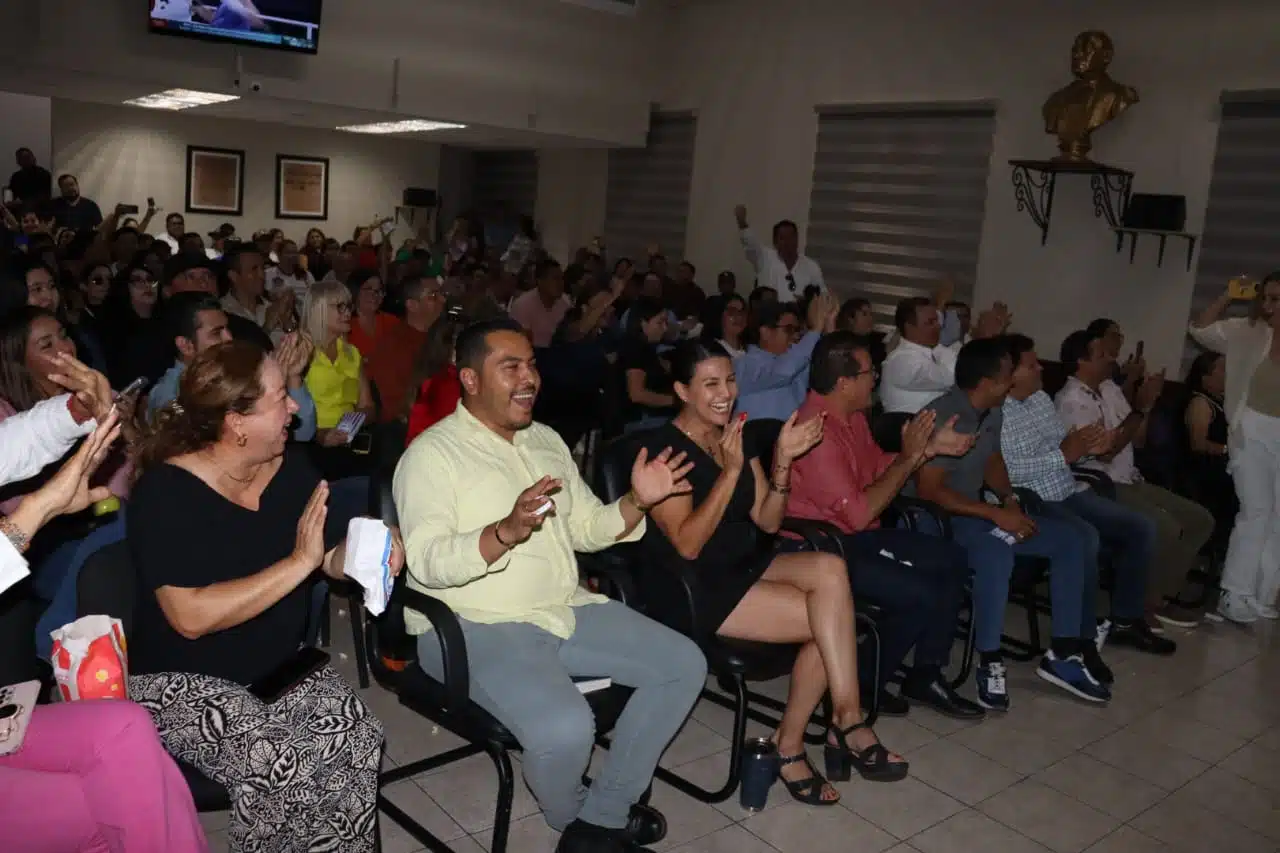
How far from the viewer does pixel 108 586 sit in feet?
7.05

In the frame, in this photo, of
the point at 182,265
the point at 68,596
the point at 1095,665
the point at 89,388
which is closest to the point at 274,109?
the point at 182,265

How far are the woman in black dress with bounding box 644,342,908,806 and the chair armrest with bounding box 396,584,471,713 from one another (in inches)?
28.3

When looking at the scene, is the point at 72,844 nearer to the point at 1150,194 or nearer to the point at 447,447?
the point at 447,447

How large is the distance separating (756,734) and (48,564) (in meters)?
2.15

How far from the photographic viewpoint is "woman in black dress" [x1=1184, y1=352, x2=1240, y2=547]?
525cm

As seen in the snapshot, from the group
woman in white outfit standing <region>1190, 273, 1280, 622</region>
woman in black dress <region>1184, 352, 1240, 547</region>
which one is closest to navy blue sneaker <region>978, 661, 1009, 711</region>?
woman in white outfit standing <region>1190, 273, 1280, 622</region>

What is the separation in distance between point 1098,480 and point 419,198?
33.5 feet

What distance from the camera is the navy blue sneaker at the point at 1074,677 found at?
13.0 ft

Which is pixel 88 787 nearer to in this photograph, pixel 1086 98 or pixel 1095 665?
pixel 1095 665

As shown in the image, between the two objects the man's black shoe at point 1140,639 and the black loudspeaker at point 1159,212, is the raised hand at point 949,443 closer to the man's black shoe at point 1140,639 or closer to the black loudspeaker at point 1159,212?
the man's black shoe at point 1140,639

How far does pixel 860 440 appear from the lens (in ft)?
12.5

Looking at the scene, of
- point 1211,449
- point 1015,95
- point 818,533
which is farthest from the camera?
point 1015,95

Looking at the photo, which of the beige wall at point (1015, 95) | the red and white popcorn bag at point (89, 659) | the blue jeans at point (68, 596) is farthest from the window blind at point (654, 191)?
the red and white popcorn bag at point (89, 659)

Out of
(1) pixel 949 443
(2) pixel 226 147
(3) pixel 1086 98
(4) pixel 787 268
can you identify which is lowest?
(1) pixel 949 443
